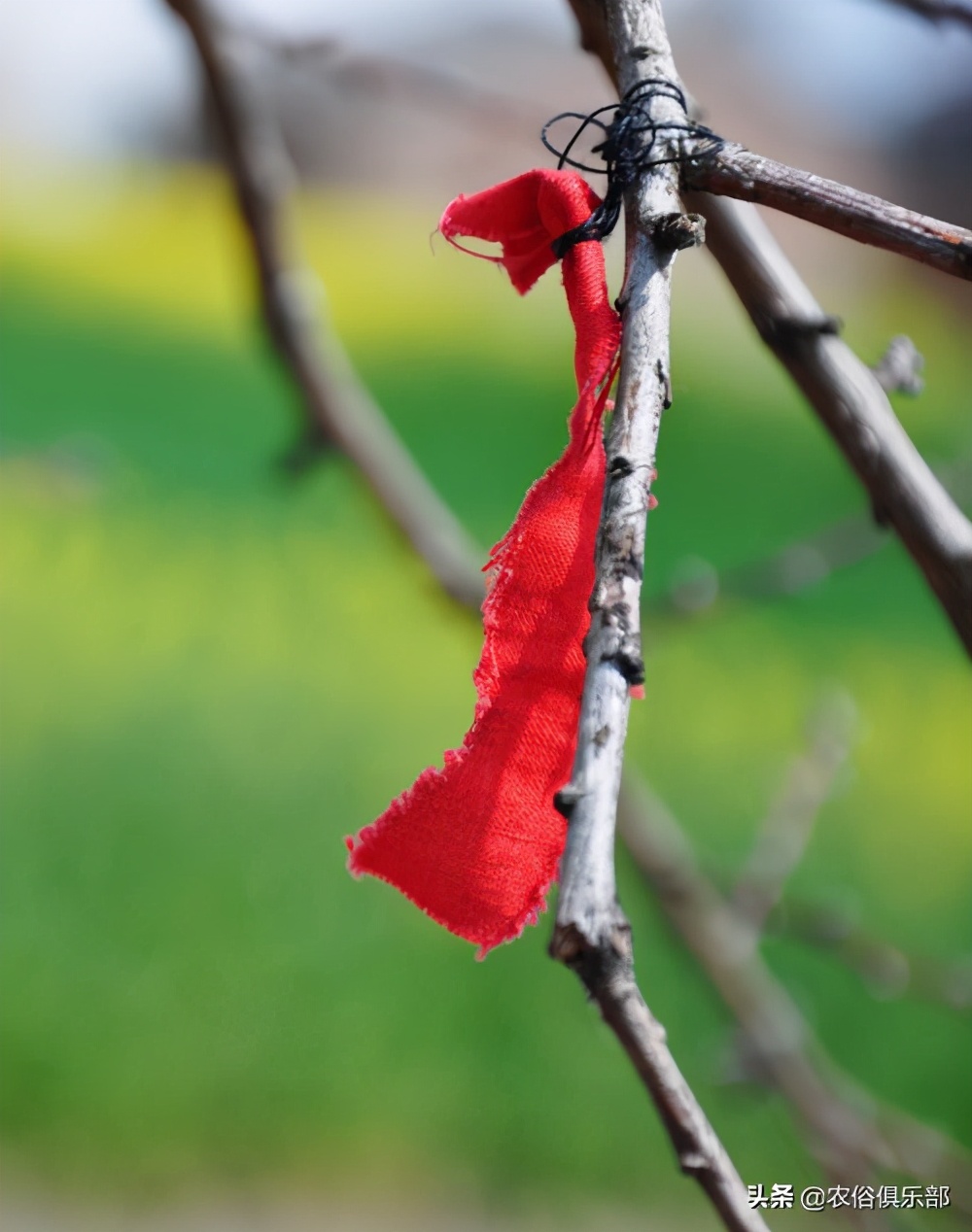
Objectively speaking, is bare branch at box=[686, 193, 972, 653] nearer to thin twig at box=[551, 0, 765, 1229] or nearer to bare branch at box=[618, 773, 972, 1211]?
thin twig at box=[551, 0, 765, 1229]

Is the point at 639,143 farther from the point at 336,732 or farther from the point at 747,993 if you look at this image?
the point at 336,732

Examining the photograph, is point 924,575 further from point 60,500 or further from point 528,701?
point 60,500

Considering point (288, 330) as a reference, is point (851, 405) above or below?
below

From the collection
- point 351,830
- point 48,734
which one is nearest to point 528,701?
point 351,830

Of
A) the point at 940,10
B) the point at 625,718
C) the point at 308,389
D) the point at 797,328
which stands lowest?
the point at 625,718

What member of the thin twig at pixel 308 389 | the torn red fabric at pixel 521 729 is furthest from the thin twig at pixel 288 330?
the torn red fabric at pixel 521 729

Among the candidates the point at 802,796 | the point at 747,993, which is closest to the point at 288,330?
the point at 747,993

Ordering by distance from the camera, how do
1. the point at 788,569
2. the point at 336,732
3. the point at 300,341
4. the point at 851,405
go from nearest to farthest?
the point at 851,405 < the point at 300,341 < the point at 788,569 < the point at 336,732

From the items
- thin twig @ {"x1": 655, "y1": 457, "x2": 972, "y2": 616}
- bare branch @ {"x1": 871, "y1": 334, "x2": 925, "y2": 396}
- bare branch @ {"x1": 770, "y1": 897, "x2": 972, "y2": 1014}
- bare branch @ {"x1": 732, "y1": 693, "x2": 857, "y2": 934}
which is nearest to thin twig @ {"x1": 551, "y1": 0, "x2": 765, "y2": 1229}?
bare branch @ {"x1": 871, "y1": 334, "x2": 925, "y2": 396}

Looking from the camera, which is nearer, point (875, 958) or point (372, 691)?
point (875, 958)
